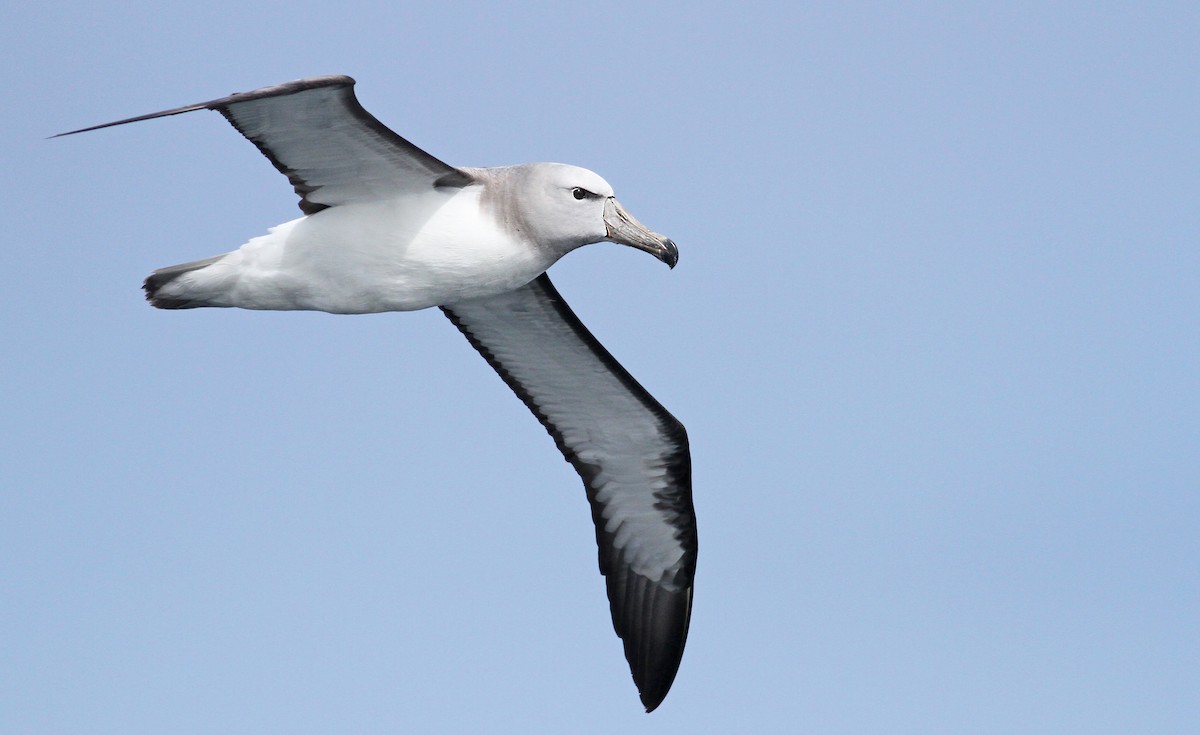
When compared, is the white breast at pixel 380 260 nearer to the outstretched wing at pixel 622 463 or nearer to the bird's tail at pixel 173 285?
the bird's tail at pixel 173 285

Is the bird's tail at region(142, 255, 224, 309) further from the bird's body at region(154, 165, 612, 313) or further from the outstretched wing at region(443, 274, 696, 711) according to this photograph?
the outstretched wing at region(443, 274, 696, 711)

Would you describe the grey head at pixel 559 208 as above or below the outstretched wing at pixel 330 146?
below

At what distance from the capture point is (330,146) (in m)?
10.0

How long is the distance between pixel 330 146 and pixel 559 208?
1.62m

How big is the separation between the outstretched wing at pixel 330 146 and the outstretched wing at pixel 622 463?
2190mm

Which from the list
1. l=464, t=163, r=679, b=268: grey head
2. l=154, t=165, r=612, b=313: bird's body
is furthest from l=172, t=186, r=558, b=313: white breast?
l=464, t=163, r=679, b=268: grey head

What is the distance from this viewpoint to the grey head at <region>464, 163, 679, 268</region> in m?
10.1

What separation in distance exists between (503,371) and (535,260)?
2873 mm

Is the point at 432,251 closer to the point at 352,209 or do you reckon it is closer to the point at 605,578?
the point at 352,209

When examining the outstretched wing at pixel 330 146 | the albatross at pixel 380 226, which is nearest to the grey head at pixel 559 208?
the albatross at pixel 380 226

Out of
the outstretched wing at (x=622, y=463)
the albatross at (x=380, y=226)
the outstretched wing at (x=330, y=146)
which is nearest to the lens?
the outstretched wing at (x=330, y=146)

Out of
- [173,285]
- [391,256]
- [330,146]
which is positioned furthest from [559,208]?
[173,285]

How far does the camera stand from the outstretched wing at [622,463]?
12.5 meters

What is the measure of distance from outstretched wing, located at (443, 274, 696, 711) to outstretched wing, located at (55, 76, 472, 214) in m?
2.19
